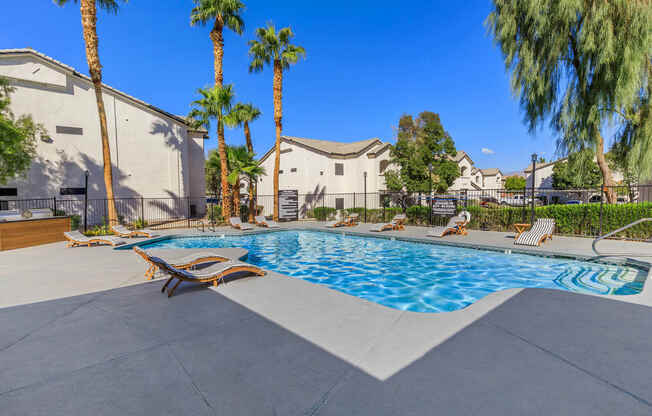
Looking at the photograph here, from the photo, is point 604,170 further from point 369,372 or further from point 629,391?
point 369,372

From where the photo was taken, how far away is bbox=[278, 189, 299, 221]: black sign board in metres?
19.9

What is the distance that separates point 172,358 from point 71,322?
2.03 m

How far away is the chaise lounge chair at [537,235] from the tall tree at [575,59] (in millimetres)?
4439

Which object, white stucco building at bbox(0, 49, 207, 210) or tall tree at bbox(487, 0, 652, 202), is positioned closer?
tall tree at bbox(487, 0, 652, 202)

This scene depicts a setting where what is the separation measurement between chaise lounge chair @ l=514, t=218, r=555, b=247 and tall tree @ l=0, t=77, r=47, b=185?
2063 centimetres

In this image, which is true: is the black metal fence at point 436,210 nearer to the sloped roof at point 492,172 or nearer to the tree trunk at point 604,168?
the tree trunk at point 604,168

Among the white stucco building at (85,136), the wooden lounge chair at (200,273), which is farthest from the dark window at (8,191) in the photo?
the wooden lounge chair at (200,273)

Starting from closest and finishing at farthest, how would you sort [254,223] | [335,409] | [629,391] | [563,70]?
1. [335,409]
2. [629,391]
3. [563,70]
4. [254,223]

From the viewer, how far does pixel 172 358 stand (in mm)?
2893

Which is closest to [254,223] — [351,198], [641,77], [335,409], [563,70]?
[351,198]

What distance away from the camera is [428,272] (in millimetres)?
7629

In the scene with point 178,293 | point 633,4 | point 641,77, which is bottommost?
point 178,293

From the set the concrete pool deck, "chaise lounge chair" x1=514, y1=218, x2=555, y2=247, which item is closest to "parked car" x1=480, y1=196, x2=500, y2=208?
"chaise lounge chair" x1=514, y1=218, x2=555, y2=247

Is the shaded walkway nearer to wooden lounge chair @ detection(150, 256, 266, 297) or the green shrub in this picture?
wooden lounge chair @ detection(150, 256, 266, 297)
